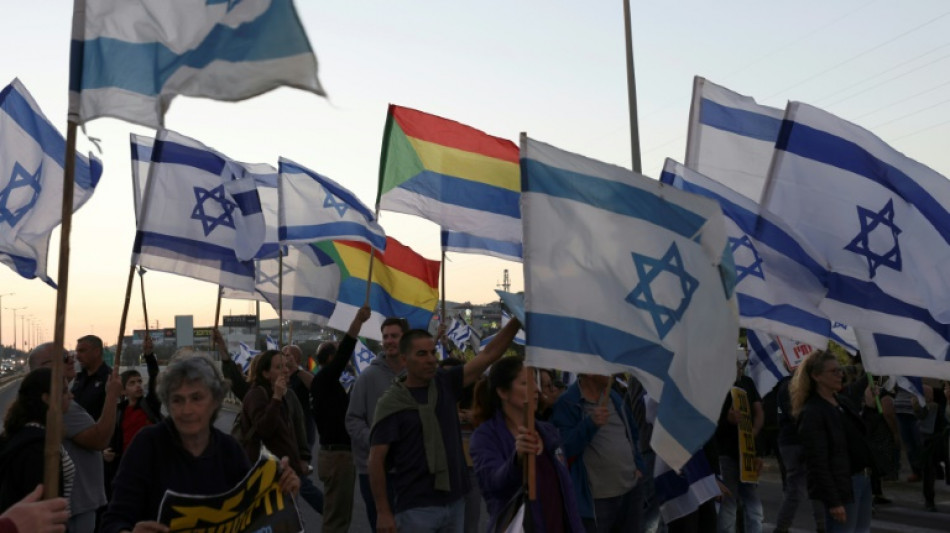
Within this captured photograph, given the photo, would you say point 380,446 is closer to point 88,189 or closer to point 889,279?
point 889,279

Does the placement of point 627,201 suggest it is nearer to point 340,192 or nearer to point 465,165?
point 465,165

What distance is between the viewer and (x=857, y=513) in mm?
8008

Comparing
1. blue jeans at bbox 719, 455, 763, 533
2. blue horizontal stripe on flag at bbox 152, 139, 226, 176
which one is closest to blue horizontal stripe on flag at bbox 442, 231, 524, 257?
blue horizontal stripe on flag at bbox 152, 139, 226, 176

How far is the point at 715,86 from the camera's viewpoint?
32.9 feet

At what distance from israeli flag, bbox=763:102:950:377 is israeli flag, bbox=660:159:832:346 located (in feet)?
0.38

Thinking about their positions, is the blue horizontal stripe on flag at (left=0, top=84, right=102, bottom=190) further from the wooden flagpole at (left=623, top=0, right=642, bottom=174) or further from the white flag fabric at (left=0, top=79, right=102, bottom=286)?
the wooden flagpole at (left=623, top=0, right=642, bottom=174)

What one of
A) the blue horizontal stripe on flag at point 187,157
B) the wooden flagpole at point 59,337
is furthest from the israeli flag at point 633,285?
the blue horizontal stripe on flag at point 187,157

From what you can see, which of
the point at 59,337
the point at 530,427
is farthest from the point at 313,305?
the point at 59,337

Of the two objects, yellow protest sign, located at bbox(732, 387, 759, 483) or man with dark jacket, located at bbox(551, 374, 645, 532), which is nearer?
man with dark jacket, located at bbox(551, 374, 645, 532)

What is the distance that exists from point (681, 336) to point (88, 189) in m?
6.40

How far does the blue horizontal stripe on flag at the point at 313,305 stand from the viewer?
486 inches

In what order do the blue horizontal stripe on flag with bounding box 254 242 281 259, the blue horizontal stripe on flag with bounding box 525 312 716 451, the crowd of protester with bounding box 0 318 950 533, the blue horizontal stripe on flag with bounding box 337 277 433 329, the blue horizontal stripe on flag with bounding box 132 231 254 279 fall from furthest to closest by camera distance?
the blue horizontal stripe on flag with bounding box 337 277 433 329, the blue horizontal stripe on flag with bounding box 254 242 281 259, the blue horizontal stripe on flag with bounding box 132 231 254 279, the blue horizontal stripe on flag with bounding box 525 312 716 451, the crowd of protester with bounding box 0 318 950 533

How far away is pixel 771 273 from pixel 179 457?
189 inches

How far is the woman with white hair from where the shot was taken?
4.21 metres
